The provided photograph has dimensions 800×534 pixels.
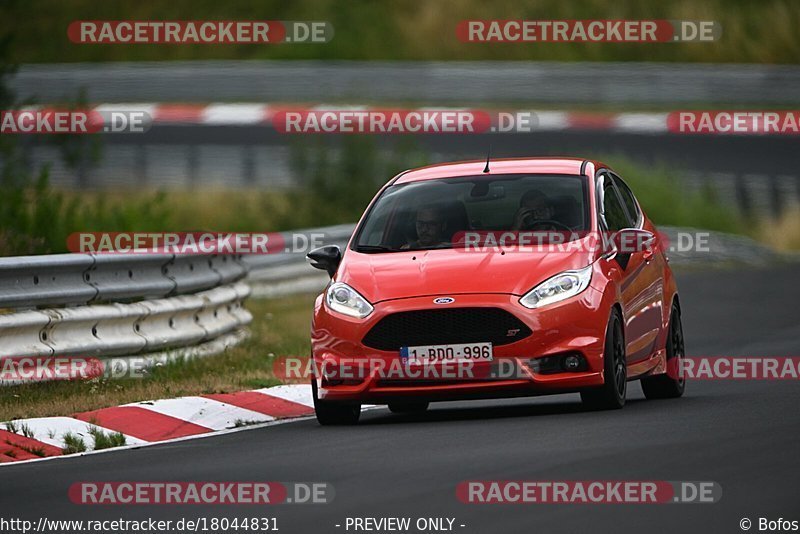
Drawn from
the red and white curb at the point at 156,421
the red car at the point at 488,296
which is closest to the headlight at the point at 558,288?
the red car at the point at 488,296

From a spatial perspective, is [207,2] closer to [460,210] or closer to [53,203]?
[53,203]

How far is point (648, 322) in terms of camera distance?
1318cm

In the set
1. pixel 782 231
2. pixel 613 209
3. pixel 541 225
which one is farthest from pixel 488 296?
pixel 782 231

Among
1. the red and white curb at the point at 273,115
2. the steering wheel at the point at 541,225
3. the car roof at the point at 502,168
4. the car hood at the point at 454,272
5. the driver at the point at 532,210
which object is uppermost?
the red and white curb at the point at 273,115

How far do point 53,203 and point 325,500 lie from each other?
10493 mm

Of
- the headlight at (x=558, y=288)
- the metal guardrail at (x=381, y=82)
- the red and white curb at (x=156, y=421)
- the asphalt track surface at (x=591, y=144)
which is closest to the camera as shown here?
the red and white curb at (x=156, y=421)

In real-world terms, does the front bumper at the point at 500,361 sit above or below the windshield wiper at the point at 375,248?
below

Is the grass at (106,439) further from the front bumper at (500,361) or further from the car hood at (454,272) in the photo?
the car hood at (454,272)

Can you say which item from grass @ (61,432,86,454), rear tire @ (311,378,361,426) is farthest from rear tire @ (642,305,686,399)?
grass @ (61,432,86,454)

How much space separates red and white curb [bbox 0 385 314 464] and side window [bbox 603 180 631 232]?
247 cm

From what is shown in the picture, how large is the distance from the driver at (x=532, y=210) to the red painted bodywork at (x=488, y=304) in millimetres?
307

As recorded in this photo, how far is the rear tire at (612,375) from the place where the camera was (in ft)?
39.0

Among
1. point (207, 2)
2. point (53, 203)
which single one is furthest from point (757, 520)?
point (207, 2)

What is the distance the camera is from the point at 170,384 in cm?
1425
